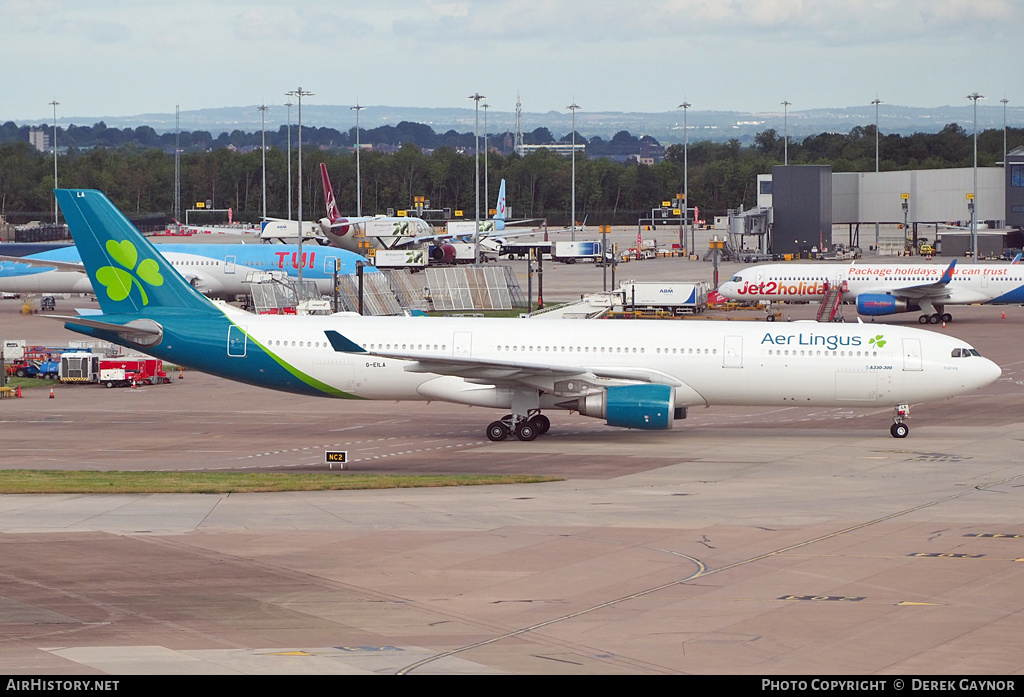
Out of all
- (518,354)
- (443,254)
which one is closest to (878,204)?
(443,254)

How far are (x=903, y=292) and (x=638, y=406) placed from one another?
4536 centimetres

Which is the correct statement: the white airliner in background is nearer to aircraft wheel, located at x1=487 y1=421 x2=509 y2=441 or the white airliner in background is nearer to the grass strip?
aircraft wheel, located at x1=487 y1=421 x2=509 y2=441

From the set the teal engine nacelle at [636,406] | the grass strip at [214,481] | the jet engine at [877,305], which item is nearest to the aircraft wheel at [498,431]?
the teal engine nacelle at [636,406]

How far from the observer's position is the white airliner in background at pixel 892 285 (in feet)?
253

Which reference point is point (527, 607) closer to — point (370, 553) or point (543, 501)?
point (370, 553)

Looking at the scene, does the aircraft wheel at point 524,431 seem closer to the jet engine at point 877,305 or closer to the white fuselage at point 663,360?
the white fuselage at point 663,360

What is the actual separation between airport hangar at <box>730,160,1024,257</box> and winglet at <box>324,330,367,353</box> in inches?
3531

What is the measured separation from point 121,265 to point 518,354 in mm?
12805

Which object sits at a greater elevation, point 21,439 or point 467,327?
point 467,327

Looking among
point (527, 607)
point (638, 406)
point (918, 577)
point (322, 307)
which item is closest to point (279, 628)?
point (527, 607)

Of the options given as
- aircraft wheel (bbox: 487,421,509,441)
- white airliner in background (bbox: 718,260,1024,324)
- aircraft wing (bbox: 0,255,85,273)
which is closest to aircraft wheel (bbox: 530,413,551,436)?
aircraft wheel (bbox: 487,421,509,441)

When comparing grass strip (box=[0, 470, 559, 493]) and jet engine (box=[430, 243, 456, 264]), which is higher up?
jet engine (box=[430, 243, 456, 264])

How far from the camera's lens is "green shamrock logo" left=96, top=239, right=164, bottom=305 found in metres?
39.7

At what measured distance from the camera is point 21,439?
39.3m
